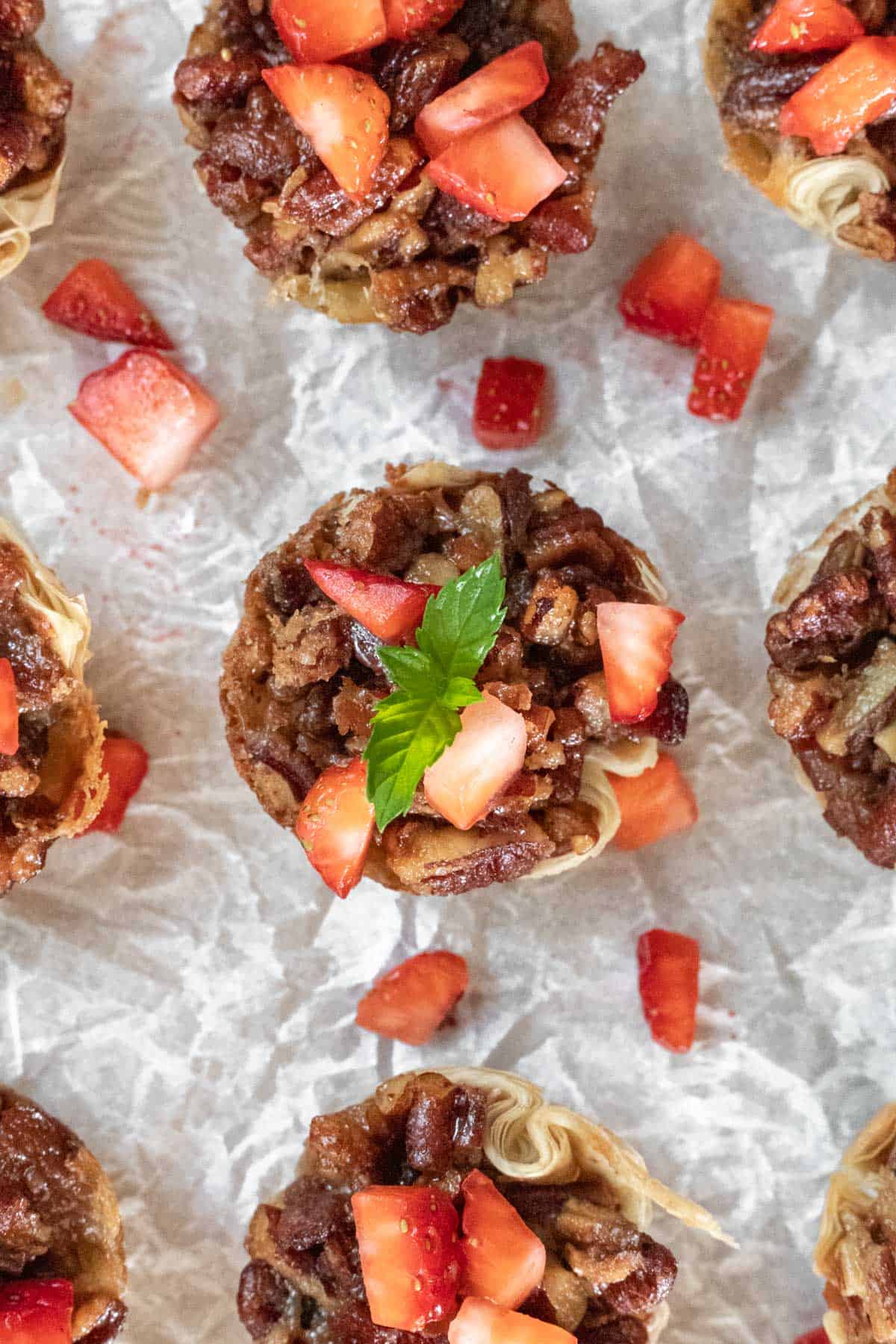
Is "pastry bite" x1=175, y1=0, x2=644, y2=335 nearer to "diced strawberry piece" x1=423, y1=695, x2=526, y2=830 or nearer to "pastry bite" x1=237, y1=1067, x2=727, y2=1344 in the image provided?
"diced strawberry piece" x1=423, y1=695, x2=526, y2=830

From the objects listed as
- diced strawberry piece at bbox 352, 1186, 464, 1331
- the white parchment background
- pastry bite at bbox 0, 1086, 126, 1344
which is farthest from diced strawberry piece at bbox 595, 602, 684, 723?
pastry bite at bbox 0, 1086, 126, 1344

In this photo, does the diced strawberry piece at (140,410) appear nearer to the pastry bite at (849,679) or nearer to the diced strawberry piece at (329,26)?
the diced strawberry piece at (329,26)

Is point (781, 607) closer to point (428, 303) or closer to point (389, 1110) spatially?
point (428, 303)

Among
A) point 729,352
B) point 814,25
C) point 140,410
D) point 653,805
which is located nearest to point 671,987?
point 653,805

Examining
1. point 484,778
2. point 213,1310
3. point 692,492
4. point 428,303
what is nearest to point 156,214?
point 428,303

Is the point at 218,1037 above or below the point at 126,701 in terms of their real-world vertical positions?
Result: below

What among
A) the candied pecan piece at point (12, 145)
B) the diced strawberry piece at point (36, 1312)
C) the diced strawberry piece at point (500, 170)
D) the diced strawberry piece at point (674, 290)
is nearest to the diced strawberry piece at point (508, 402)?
the diced strawberry piece at point (674, 290)

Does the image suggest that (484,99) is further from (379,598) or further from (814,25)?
(379,598)
